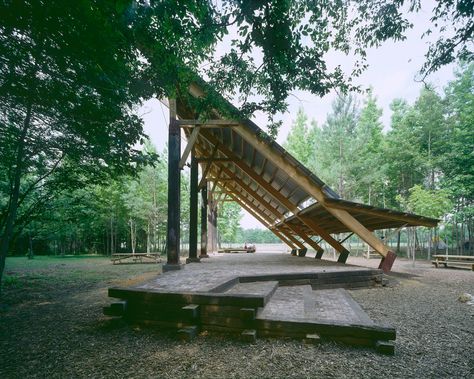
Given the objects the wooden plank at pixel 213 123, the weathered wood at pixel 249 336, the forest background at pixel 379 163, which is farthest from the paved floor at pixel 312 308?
the forest background at pixel 379 163

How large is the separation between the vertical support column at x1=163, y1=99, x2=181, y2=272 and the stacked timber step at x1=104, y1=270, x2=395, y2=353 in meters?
2.72

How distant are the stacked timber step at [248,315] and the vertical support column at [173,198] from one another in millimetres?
2719

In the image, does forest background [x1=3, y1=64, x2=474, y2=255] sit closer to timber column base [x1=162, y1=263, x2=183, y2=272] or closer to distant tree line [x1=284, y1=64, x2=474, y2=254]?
distant tree line [x1=284, y1=64, x2=474, y2=254]

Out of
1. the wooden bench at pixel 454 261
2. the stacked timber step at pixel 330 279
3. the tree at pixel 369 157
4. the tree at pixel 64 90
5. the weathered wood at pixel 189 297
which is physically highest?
the tree at pixel 369 157

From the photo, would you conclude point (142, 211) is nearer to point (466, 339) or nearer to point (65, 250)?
point (65, 250)

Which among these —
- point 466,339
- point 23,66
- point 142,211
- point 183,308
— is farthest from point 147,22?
point 142,211

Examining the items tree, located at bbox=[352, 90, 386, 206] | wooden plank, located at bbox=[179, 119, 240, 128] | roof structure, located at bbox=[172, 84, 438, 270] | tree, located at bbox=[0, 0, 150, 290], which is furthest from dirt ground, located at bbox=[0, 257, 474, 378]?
tree, located at bbox=[352, 90, 386, 206]

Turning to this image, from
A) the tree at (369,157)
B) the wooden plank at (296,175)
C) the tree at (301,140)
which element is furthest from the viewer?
the tree at (301,140)

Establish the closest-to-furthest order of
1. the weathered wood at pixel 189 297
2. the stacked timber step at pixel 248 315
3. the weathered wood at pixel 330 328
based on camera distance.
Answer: the weathered wood at pixel 330 328 → the stacked timber step at pixel 248 315 → the weathered wood at pixel 189 297

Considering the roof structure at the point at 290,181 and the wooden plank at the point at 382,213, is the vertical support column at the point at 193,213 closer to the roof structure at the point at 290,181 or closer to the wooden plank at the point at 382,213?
the roof structure at the point at 290,181

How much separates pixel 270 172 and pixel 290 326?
21.1ft

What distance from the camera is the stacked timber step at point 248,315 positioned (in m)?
3.42

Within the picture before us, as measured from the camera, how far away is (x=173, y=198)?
7.26m

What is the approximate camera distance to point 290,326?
3.56 m
